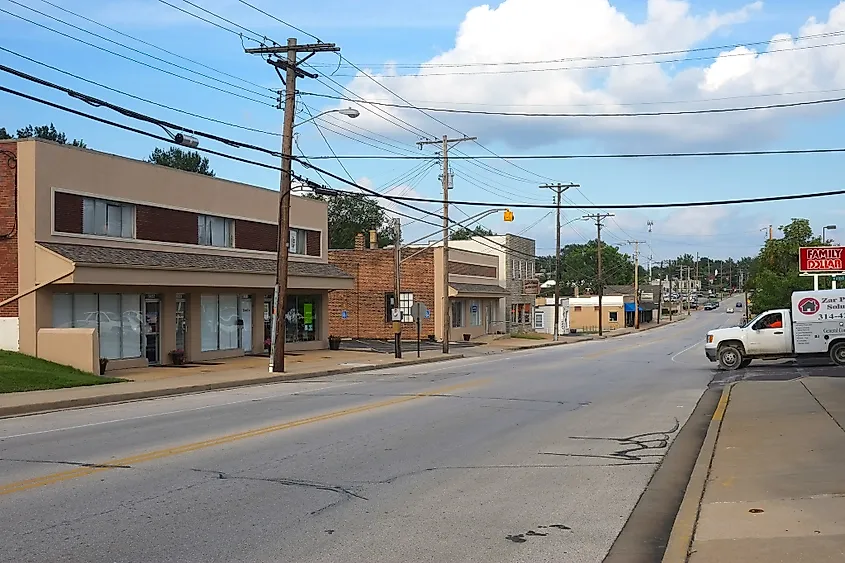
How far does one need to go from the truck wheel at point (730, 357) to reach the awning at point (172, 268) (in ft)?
55.0

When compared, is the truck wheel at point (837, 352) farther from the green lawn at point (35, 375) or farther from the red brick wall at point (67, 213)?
the red brick wall at point (67, 213)

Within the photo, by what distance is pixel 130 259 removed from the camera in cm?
2847

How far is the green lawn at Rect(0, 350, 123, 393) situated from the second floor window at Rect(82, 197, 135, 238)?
4747 millimetres

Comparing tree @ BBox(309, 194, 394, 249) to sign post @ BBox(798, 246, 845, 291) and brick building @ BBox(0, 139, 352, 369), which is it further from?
sign post @ BBox(798, 246, 845, 291)

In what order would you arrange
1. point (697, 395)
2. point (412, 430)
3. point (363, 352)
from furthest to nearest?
point (363, 352), point (697, 395), point (412, 430)

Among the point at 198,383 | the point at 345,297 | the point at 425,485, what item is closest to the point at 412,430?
the point at 425,485

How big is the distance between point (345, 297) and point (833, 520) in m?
51.6

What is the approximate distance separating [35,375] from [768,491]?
62.2 ft

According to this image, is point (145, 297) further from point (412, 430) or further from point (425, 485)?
point (425, 485)

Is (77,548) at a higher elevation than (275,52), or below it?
below

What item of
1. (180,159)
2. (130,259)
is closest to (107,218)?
(130,259)

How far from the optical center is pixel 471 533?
803cm

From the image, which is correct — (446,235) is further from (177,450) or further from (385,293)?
(177,450)

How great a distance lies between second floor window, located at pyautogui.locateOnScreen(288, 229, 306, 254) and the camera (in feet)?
135
